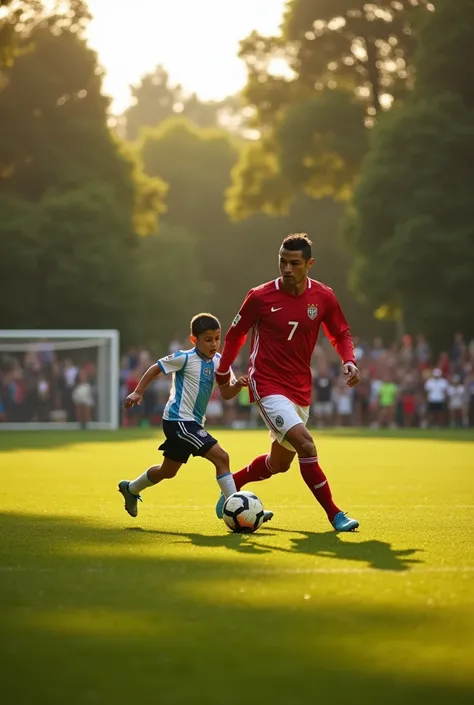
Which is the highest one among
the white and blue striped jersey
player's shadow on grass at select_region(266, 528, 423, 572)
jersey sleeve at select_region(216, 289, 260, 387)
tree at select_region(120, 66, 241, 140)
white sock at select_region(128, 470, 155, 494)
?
tree at select_region(120, 66, 241, 140)

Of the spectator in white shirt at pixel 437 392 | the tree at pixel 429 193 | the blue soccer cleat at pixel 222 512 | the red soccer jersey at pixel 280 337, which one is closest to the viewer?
the blue soccer cleat at pixel 222 512

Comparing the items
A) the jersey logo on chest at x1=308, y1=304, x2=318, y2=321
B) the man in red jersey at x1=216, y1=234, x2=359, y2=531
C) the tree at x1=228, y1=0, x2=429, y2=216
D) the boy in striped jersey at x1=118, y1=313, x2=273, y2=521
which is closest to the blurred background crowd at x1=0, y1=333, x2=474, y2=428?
the tree at x1=228, y1=0, x2=429, y2=216

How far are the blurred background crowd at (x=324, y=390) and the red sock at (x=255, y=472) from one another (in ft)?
82.8

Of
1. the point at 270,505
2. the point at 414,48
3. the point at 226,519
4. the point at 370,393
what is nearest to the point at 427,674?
the point at 226,519

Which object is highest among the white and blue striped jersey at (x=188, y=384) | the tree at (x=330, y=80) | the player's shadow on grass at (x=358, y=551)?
the tree at (x=330, y=80)

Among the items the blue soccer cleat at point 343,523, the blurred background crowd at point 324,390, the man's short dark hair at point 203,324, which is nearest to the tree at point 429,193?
the blurred background crowd at point 324,390

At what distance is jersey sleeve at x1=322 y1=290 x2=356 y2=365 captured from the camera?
10.7 metres

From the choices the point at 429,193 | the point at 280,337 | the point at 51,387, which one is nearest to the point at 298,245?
the point at 280,337

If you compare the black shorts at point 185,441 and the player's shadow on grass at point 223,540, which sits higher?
the black shorts at point 185,441

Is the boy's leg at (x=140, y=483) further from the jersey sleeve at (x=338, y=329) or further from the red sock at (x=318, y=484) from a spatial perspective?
the jersey sleeve at (x=338, y=329)

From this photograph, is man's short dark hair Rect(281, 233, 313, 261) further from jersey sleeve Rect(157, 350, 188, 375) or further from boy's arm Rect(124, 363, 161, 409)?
boy's arm Rect(124, 363, 161, 409)

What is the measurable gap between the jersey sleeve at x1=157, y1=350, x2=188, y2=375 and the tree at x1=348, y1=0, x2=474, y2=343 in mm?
29138

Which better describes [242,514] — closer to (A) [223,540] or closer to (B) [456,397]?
(A) [223,540]

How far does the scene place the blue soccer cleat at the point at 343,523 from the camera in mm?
9984
